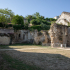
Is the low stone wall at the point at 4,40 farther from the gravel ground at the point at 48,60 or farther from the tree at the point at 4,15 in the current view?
the gravel ground at the point at 48,60

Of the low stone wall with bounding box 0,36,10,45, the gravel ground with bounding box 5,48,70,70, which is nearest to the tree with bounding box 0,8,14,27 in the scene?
the low stone wall with bounding box 0,36,10,45

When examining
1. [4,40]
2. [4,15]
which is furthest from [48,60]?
[4,15]

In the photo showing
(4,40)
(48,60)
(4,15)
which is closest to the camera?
(48,60)

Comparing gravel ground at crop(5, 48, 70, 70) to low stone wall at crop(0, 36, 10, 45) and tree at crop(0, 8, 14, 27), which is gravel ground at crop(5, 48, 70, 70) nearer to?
low stone wall at crop(0, 36, 10, 45)

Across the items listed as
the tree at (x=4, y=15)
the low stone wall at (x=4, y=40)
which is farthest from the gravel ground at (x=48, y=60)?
the tree at (x=4, y=15)

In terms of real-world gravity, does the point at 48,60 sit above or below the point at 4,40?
below

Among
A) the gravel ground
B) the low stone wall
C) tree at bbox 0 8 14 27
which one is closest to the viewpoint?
the gravel ground

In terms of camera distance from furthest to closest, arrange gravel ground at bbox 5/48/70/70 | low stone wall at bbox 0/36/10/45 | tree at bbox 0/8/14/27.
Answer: tree at bbox 0/8/14/27 < low stone wall at bbox 0/36/10/45 < gravel ground at bbox 5/48/70/70

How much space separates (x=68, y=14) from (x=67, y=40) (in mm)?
13422

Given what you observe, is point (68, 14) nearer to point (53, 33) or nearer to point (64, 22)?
point (64, 22)

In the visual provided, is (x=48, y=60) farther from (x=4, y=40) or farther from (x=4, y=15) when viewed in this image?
(x=4, y=15)

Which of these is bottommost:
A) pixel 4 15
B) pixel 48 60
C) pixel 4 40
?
pixel 48 60

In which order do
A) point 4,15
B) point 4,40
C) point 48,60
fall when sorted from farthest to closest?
1. point 4,15
2. point 4,40
3. point 48,60

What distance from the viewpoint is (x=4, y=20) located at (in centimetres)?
2641
